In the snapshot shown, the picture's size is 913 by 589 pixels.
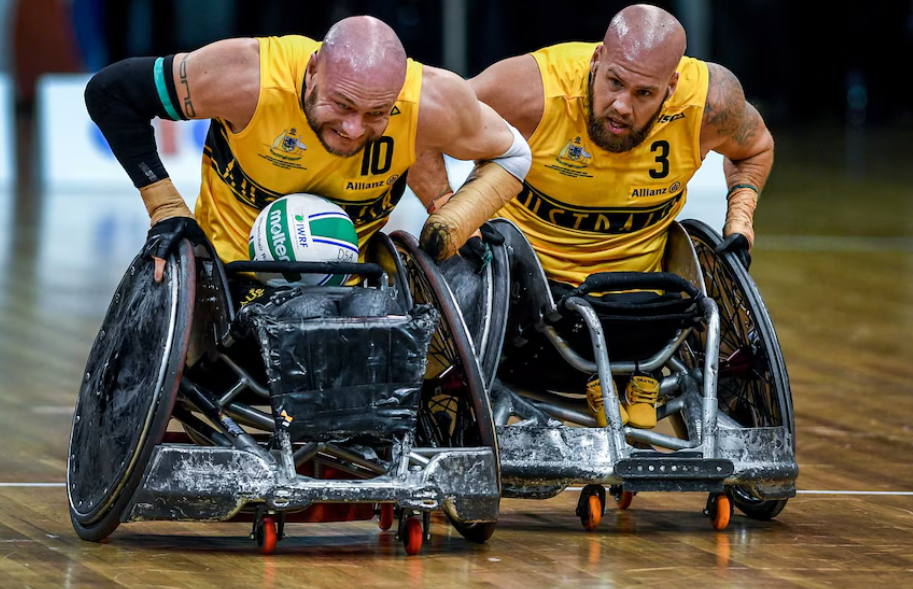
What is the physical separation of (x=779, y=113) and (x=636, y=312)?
19.0 metres

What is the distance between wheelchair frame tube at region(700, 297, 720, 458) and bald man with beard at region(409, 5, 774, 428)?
1.12 ft

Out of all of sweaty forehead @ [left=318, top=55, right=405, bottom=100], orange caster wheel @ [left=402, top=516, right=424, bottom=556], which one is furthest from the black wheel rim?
sweaty forehead @ [left=318, top=55, right=405, bottom=100]

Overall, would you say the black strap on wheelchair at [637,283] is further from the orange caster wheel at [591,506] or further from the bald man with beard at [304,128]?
the orange caster wheel at [591,506]

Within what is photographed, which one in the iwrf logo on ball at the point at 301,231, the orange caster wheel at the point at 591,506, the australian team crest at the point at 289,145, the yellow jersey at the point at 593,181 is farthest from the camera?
the yellow jersey at the point at 593,181

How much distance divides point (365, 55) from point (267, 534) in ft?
4.40

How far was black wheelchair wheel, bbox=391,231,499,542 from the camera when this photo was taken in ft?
15.4

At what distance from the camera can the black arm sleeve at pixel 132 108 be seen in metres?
4.98

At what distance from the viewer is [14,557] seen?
4492 millimetres

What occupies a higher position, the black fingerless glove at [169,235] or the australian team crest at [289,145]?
the australian team crest at [289,145]

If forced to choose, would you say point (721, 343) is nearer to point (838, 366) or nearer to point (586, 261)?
point (586, 261)

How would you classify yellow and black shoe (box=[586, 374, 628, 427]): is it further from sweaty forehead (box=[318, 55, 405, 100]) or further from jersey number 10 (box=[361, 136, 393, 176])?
sweaty forehead (box=[318, 55, 405, 100])

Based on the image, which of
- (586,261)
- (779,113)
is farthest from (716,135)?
(779,113)

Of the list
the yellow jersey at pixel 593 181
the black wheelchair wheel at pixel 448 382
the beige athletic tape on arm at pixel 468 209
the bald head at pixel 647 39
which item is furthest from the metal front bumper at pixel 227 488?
the bald head at pixel 647 39

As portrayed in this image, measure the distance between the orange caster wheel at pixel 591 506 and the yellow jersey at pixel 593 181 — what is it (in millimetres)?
924
